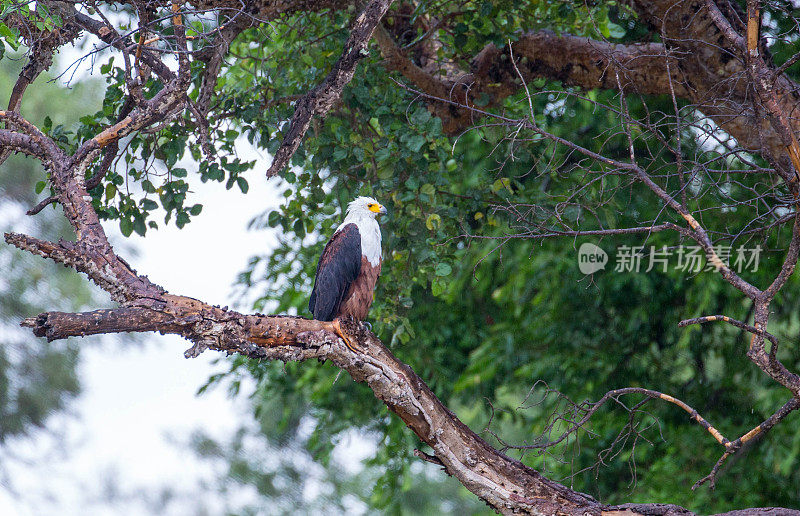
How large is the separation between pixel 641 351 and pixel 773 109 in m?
3.21

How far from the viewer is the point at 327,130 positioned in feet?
14.5

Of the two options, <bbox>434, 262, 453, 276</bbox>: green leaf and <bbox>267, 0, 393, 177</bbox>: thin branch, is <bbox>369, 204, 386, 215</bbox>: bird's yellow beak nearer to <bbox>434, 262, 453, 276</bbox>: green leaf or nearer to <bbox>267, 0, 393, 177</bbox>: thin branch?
<bbox>434, 262, 453, 276</bbox>: green leaf

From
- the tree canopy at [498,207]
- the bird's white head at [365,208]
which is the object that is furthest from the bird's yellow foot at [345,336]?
the bird's white head at [365,208]

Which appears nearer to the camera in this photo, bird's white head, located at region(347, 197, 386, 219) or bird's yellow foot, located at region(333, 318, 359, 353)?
bird's yellow foot, located at region(333, 318, 359, 353)

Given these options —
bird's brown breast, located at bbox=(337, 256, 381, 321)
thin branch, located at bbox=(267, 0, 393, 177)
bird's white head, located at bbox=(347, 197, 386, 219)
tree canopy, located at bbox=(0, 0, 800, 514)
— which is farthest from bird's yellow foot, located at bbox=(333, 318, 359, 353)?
bird's white head, located at bbox=(347, 197, 386, 219)

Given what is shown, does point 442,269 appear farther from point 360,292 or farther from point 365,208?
point 365,208

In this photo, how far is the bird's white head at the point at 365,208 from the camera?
4.10 m

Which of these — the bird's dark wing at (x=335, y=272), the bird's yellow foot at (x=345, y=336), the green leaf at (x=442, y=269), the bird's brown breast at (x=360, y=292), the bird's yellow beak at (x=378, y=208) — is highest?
the bird's yellow beak at (x=378, y=208)

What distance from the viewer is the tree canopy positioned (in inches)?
108

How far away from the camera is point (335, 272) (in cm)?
380

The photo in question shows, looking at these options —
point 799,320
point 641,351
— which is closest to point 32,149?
point 641,351

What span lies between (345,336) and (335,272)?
1080 millimetres

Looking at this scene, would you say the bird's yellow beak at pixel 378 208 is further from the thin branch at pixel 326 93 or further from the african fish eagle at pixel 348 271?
the thin branch at pixel 326 93

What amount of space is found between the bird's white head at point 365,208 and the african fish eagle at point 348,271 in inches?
0.8
